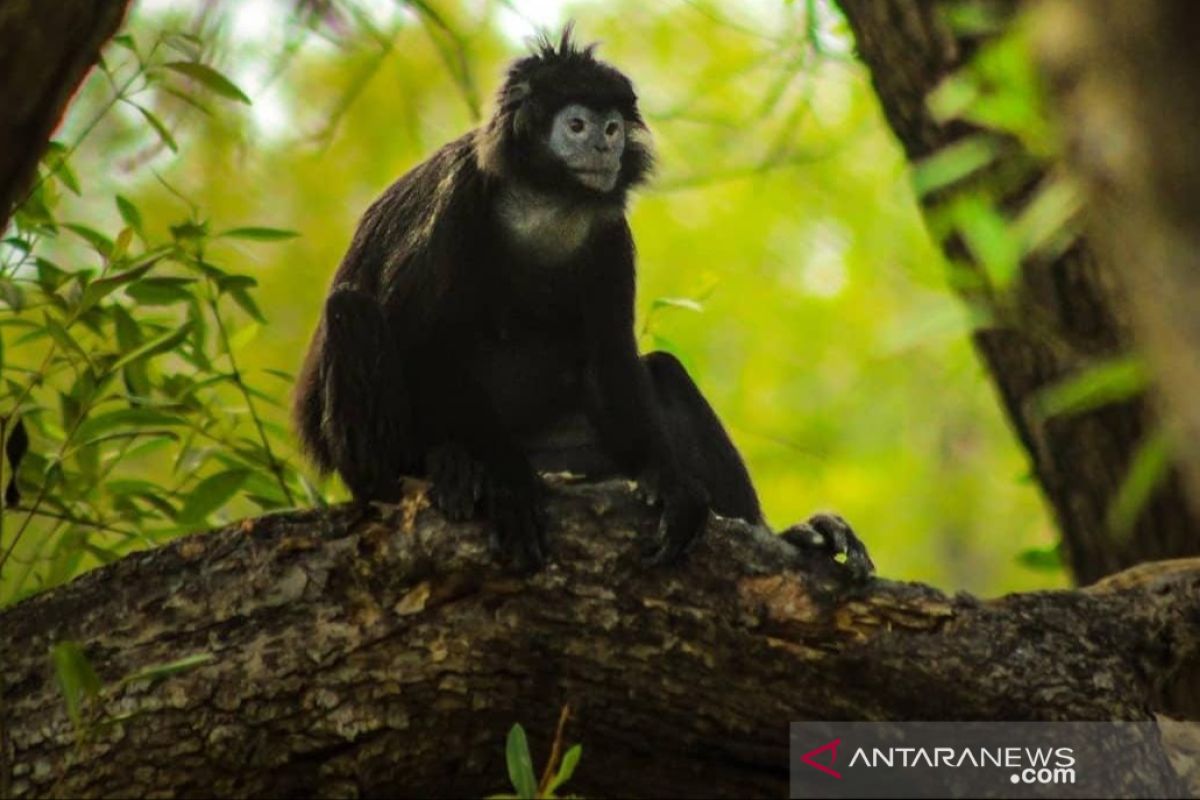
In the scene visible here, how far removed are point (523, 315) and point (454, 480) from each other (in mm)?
1233

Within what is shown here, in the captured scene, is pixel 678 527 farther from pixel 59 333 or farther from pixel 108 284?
pixel 59 333

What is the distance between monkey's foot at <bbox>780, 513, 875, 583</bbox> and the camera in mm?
4070

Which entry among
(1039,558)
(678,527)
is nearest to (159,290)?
(678,527)

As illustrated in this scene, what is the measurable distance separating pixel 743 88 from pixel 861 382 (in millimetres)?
2621

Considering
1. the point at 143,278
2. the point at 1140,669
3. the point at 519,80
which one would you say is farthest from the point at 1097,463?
the point at 143,278

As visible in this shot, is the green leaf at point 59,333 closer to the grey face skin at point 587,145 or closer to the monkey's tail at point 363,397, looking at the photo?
the monkey's tail at point 363,397

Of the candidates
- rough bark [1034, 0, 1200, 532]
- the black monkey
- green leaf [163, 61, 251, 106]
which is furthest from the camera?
the black monkey

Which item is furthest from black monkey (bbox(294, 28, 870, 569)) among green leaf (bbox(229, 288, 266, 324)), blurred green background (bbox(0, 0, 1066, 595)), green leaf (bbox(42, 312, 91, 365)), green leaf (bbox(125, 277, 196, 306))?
blurred green background (bbox(0, 0, 1066, 595))

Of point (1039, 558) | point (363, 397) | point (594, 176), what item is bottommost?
point (363, 397)

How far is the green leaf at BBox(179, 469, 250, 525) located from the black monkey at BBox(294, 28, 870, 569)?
1.15ft

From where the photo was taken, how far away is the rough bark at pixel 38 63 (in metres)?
2.76

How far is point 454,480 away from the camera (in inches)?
166

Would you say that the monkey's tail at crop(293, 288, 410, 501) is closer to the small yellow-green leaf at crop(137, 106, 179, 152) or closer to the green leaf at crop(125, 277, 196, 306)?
the green leaf at crop(125, 277, 196, 306)

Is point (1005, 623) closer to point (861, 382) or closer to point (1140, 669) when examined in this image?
point (1140, 669)
